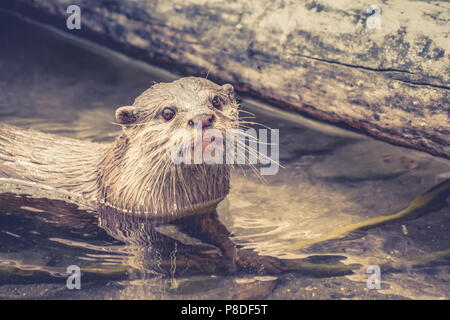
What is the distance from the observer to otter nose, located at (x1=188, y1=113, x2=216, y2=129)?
10.3 ft

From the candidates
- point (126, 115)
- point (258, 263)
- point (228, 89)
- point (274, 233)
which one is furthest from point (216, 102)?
point (258, 263)

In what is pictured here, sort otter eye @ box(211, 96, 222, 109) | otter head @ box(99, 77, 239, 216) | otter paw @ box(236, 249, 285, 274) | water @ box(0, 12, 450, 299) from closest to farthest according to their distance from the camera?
water @ box(0, 12, 450, 299), otter paw @ box(236, 249, 285, 274), otter head @ box(99, 77, 239, 216), otter eye @ box(211, 96, 222, 109)

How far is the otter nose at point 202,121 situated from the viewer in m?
3.15

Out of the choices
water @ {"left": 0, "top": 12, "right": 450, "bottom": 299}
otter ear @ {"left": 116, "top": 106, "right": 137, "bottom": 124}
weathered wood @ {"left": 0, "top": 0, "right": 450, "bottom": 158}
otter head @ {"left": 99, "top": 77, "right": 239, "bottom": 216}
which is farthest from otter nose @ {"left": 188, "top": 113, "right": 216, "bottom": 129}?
weathered wood @ {"left": 0, "top": 0, "right": 450, "bottom": 158}

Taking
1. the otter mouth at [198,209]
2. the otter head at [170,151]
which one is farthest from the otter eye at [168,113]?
the otter mouth at [198,209]

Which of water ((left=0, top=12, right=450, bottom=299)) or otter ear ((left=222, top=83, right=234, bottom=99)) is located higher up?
otter ear ((left=222, top=83, right=234, bottom=99))

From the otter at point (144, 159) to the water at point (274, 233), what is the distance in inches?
4.6

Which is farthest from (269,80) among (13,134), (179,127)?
(13,134)

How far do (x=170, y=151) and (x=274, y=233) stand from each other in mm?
697

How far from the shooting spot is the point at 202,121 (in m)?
3.15

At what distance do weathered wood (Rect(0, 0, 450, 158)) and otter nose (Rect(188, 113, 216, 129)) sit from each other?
138 centimetres

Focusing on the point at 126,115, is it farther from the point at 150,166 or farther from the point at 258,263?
the point at 258,263

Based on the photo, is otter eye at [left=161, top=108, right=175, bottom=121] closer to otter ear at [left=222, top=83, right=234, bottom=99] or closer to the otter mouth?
otter ear at [left=222, top=83, right=234, bottom=99]
